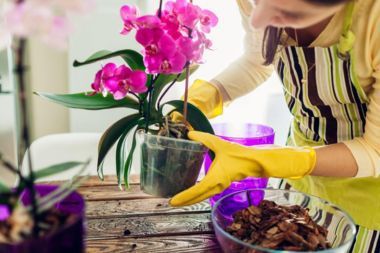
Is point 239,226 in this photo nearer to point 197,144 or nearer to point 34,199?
point 197,144

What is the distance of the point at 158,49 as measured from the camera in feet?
2.01

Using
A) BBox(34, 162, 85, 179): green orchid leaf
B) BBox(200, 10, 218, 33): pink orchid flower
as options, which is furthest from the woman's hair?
BBox(34, 162, 85, 179): green orchid leaf

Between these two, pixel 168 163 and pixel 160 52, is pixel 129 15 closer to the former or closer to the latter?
pixel 160 52

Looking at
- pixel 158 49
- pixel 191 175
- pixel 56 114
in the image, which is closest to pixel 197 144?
pixel 191 175

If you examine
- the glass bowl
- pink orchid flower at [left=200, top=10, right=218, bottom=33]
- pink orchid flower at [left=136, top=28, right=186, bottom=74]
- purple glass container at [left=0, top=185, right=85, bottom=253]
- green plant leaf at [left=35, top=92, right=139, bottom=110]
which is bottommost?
the glass bowl

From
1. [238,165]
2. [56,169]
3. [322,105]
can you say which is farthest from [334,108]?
[56,169]

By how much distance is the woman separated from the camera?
26.8 inches

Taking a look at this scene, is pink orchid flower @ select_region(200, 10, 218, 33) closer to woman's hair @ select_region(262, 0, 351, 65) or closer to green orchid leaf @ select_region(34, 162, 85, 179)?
woman's hair @ select_region(262, 0, 351, 65)

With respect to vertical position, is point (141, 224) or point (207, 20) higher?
point (207, 20)

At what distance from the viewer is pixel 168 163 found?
673mm

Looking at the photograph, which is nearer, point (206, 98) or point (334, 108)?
point (334, 108)

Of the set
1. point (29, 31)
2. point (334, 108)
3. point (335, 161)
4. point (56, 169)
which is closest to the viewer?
point (29, 31)

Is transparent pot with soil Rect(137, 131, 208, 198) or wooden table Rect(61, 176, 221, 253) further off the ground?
transparent pot with soil Rect(137, 131, 208, 198)

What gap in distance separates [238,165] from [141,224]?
0.22 metres
